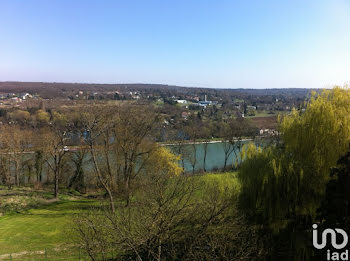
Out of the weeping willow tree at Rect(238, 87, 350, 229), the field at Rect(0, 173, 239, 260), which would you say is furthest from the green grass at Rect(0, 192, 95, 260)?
the weeping willow tree at Rect(238, 87, 350, 229)

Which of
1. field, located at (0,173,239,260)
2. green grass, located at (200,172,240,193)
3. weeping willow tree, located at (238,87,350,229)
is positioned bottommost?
field, located at (0,173,239,260)

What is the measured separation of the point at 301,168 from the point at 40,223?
42.7 feet

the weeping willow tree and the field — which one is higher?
the weeping willow tree

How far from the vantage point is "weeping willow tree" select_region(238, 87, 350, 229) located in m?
8.31

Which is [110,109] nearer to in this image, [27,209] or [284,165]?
[27,209]

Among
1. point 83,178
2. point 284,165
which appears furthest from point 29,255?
point 83,178

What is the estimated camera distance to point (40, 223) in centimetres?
1415

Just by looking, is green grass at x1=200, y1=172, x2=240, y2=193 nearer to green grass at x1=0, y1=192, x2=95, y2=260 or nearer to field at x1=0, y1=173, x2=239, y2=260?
field at x1=0, y1=173, x2=239, y2=260

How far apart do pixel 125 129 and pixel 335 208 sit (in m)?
12.7

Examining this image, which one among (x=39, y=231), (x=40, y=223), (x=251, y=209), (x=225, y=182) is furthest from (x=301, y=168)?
(x=40, y=223)

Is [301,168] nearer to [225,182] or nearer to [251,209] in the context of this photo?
[251,209]

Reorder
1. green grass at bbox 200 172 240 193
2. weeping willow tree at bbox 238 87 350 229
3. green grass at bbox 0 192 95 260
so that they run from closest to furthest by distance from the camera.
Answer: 1. weeping willow tree at bbox 238 87 350 229
2. green grass at bbox 200 172 240 193
3. green grass at bbox 0 192 95 260

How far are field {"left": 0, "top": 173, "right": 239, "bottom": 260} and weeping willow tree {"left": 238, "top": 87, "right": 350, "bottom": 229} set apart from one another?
1.27 metres

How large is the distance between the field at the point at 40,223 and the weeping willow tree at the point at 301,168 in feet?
4.16
